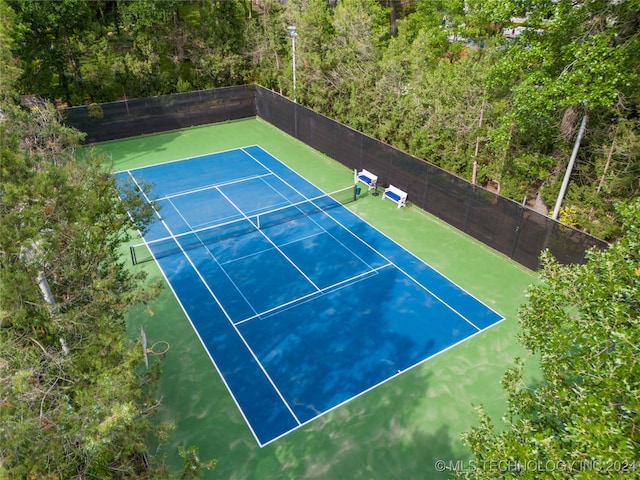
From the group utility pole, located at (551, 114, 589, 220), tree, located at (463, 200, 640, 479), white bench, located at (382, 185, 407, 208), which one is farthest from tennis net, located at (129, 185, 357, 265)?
tree, located at (463, 200, 640, 479)

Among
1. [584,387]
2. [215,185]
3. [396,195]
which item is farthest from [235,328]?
[584,387]

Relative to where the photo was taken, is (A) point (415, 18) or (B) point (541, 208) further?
(A) point (415, 18)

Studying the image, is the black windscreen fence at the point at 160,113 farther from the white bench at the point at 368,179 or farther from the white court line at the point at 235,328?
the white bench at the point at 368,179

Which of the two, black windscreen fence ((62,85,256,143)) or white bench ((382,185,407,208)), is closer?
white bench ((382,185,407,208))

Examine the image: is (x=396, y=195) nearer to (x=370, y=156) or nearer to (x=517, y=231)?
(x=370, y=156)

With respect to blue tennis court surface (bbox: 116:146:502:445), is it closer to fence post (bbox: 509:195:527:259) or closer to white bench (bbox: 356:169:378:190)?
white bench (bbox: 356:169:378:190)

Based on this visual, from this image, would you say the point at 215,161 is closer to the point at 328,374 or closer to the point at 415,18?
the point at 328,374

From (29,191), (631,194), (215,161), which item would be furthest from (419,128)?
(29,191)
